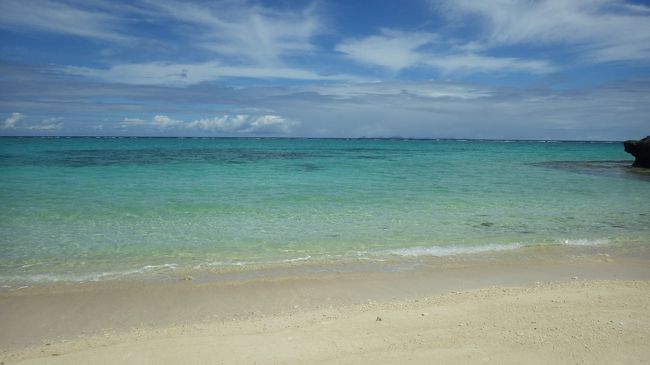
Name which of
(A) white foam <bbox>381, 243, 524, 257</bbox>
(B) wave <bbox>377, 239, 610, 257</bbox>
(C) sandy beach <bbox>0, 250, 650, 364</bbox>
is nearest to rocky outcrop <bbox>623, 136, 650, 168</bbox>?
(B) wave <bbox>377, 239, 610, 257</bbox>

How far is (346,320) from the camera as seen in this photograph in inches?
206

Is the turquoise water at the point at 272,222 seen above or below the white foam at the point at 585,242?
above

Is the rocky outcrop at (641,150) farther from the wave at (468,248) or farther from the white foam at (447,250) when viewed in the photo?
the white foam at (447,250)

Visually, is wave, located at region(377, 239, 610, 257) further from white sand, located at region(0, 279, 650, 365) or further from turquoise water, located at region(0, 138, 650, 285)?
white sand, located at region(0, 279, 650, 365)

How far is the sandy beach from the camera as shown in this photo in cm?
430

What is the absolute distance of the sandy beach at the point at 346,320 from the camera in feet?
14.1

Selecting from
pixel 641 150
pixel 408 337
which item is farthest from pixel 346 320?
pixel 641 150

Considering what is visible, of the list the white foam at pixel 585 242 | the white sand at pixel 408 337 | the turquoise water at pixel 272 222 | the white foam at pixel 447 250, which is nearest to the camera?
the white sand at pixel 408 337

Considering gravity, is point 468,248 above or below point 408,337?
below

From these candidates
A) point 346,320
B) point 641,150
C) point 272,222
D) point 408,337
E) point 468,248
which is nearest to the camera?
point 408,337

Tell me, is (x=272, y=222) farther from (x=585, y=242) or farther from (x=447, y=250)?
(x=585, y=242)

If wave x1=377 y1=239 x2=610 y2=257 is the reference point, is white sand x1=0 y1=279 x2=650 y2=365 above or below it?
above

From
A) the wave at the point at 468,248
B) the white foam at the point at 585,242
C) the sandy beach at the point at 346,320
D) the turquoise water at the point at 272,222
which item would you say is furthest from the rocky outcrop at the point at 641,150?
the sandy beach at the point at 346,320

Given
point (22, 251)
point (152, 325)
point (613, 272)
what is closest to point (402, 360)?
point (152, 325)
